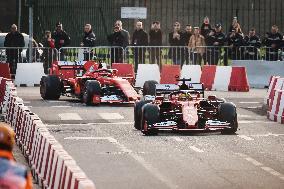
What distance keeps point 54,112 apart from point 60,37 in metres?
12.7

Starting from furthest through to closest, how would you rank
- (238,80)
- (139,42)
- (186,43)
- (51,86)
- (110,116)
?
1. (186,43)
2. (139,42)
3. (238,80)
4. (51,86)
5. (110,116)

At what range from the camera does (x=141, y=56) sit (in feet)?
127

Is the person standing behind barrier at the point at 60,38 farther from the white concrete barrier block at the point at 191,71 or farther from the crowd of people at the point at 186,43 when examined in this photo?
the white concrete barrier block at the point at 191,71

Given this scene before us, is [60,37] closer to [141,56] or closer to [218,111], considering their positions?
[141,56]

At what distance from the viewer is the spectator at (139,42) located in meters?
38.0

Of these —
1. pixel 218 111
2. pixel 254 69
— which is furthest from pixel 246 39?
pixel 218 111

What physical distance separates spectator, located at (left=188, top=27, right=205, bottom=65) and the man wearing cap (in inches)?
1189

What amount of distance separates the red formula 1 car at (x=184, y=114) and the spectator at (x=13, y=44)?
669 inches

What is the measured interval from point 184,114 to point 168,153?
284 centimetres

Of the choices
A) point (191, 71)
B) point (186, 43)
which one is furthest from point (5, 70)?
point (186, 43)

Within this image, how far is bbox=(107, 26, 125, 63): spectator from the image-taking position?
123 ft

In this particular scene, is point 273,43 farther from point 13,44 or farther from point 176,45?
point 13,44

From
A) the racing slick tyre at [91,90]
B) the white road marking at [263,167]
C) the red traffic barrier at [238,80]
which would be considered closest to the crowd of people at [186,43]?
the red traffic barrier at [238,80]

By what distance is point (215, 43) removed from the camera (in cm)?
3784
